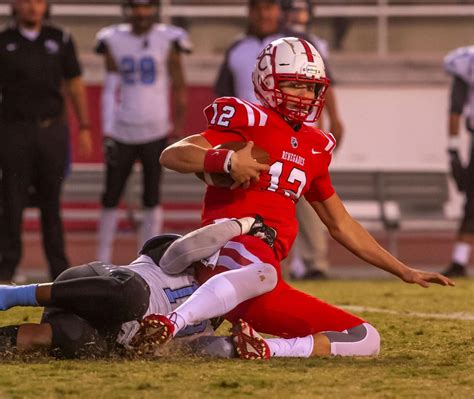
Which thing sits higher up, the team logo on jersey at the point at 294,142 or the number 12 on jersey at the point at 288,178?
the team logo on jersey at the point at 294,142

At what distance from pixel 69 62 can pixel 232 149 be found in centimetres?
442

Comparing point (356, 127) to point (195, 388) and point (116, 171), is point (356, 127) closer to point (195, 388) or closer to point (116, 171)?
point (116, 171)

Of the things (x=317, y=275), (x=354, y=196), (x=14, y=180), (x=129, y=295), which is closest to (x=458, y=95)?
(x=317, y=275)

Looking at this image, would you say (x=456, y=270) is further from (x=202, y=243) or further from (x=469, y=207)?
(x=202, y=243)

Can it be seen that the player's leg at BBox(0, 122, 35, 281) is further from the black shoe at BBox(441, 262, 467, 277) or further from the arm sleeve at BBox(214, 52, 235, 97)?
the black shoe at BBox(441, 262, 467, 277)

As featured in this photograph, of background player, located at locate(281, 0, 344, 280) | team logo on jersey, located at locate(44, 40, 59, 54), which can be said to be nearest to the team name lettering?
team logo on jersey, located at locate(44, 40, 59, 54)

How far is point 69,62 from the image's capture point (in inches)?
373

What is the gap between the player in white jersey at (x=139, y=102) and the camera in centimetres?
998

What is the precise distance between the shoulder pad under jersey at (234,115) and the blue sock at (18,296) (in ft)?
3.10

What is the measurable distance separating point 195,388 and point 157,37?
6.13 metres

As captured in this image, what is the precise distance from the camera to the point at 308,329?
530 cm

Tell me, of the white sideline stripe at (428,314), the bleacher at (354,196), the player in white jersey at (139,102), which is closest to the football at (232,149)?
the white sideline stripe at (428,314)

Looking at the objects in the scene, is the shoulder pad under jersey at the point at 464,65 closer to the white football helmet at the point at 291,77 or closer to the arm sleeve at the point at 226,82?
the arm sleeve at the point at 226,82

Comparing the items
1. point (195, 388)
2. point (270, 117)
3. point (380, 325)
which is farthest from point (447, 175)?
point (195, 388)
